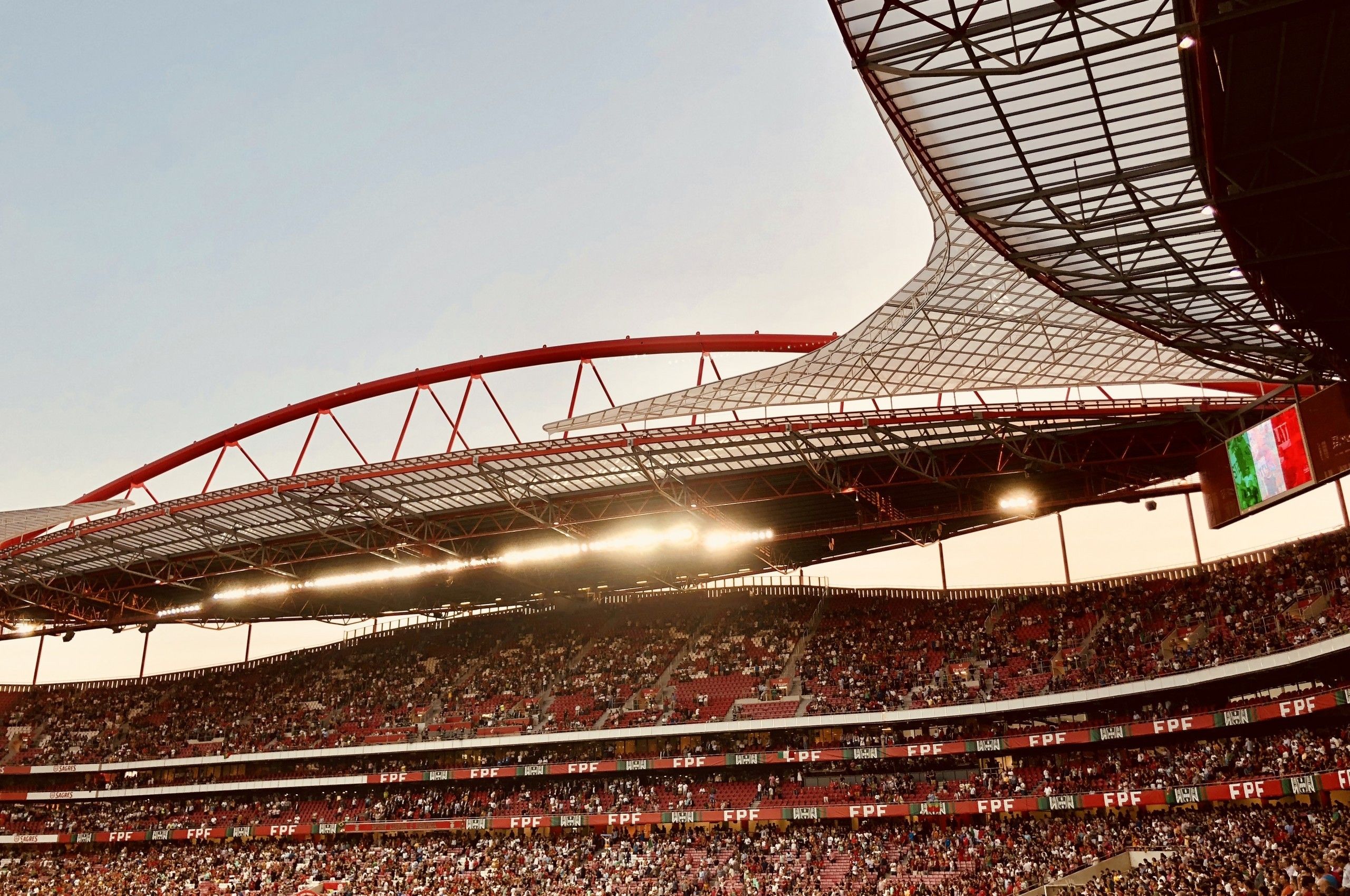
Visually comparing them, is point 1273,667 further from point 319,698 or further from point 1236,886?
point 319,698

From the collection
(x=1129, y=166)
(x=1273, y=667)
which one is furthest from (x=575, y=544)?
(x=1129, y=166)

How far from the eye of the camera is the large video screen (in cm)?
2444

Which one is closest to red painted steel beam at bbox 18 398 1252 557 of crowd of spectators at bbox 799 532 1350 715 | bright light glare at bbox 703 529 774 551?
bright light glare at bbox 703 529 774 551

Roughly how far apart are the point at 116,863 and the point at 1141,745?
163 feet

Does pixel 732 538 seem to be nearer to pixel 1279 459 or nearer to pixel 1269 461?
pixel 1269 461

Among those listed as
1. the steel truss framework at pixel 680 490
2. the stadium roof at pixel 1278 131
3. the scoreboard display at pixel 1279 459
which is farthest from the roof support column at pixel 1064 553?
the stadium roof at pixel 1278 131

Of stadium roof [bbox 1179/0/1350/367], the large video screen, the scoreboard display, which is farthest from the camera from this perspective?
the large video screen

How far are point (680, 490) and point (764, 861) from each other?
1465 cm

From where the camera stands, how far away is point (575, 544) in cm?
4738

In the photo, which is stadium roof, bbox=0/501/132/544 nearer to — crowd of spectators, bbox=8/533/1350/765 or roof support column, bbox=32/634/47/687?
crowd of spectators, bbox=8/533/1350/765

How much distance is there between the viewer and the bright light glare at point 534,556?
4334 cm

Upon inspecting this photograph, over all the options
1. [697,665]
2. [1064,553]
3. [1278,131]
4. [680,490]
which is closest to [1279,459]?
[1278,131]

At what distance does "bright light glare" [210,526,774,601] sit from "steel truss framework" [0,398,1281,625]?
0.80 metres

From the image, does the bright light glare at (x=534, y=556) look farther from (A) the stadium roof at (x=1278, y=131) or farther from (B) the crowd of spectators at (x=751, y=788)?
(A) the stadium roof at (x=1278, y=131)
